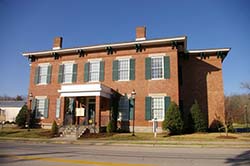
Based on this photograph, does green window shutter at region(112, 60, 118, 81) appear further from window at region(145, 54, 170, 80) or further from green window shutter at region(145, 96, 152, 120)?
green window shutter at region(145, 96, 152, 120)

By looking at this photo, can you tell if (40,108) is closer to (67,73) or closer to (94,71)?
(67,73)

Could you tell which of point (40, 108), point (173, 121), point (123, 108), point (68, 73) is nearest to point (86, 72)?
point (68, 73)

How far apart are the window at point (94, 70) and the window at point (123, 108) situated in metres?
3.96

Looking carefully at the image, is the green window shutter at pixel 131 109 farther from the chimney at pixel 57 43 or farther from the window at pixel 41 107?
the chimney at pixel 57 43

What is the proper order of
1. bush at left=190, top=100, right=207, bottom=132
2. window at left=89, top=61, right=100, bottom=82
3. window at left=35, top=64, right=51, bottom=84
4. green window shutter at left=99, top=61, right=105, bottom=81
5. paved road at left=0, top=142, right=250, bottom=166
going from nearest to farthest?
paved road at left=0, top=142, right=250, bottom=166
bush at left=190, top=100, right=207, bottom=132
green window shutter at left=99, top=61, right=105, bottom=81
window at left=89, top=61, right=100, bottom=82
window at left=35, top=64, right=51, bottom=84

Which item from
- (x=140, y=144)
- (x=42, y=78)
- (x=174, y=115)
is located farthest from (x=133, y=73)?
(x=42, y=78)

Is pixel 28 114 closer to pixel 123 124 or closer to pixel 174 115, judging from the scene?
pixel 123 124

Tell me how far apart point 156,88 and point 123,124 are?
510 cm

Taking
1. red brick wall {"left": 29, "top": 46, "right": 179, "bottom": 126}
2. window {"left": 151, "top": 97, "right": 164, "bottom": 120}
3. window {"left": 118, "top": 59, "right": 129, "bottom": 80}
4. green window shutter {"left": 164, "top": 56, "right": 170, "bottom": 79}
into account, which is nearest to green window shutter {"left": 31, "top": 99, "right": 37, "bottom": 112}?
red brick wall {"left": 29, "top": 46, "right": 179, "bottom": 126}

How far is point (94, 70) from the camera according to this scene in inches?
1009

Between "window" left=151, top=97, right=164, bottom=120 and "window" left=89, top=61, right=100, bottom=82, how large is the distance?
706 cm

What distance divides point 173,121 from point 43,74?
1727 cm

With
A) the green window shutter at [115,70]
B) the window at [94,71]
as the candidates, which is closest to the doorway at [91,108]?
the window at [94,71]

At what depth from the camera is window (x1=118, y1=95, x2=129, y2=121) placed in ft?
77.1
